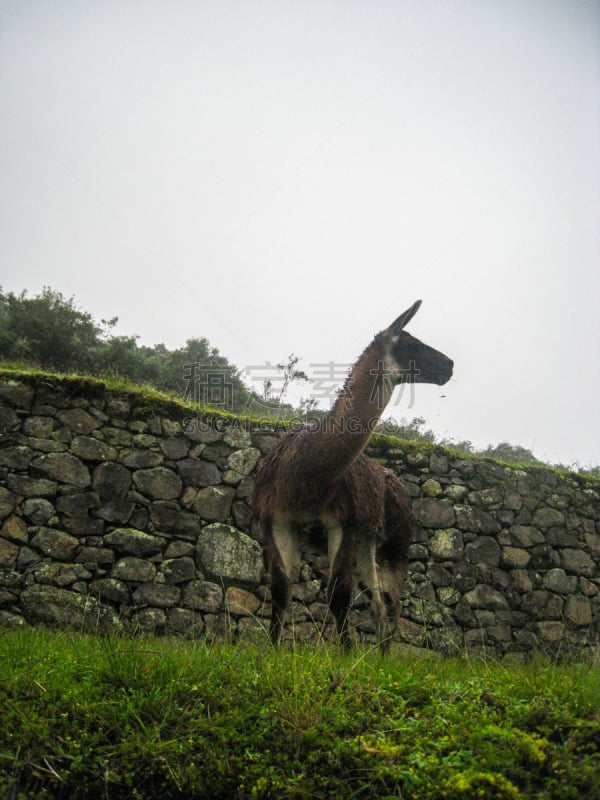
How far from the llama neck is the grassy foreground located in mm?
1485

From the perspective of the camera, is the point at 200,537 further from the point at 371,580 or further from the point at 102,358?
the point at 102,358

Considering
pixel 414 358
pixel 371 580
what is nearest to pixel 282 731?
pixel 371 580

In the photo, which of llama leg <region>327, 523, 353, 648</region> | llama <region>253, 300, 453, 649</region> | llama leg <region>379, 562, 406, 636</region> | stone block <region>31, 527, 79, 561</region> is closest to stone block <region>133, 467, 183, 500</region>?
stone block <region>31, 527, 79, 561</region>

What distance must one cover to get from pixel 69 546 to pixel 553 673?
15.5 feet

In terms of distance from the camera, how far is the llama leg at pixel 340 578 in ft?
14.0

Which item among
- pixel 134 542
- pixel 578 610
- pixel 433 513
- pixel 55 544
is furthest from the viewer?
pixel 578 610

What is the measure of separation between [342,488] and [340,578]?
2.27 feet

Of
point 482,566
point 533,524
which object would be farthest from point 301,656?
point 533,524

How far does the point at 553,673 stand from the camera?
3154mm

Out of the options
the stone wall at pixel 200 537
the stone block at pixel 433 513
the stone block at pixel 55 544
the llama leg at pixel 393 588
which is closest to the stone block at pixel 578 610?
the stone wall at pixel 200 537

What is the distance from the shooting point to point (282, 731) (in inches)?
99.0

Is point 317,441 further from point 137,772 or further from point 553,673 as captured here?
point 137,772

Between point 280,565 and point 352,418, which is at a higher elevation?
point 352,418

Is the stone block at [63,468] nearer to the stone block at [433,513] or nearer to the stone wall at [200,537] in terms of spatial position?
the stone wall at [200,537]
